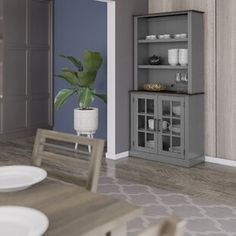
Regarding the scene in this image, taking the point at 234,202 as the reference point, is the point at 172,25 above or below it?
above

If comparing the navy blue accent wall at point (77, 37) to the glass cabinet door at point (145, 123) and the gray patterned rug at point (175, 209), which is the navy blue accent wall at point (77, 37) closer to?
the glass cabinet door at point (145, 123)

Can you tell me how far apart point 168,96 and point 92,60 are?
1.15 metres

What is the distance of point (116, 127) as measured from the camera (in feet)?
16.6

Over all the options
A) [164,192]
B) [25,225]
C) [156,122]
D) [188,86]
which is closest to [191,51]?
[188,86]

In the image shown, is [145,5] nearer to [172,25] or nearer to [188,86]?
[172,25]

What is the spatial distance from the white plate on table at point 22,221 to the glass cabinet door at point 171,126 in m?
3.59

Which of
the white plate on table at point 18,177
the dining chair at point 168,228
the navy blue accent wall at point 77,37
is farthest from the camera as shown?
the navy blue accent wall at point 77,37

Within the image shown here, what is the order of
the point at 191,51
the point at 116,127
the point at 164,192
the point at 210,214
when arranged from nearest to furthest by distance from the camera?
1. the point at 210,214
2. the point at 164,192
3. the point at 191,51
4. the point at 116,127

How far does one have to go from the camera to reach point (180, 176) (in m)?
4.32

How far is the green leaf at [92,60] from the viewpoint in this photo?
5.26m

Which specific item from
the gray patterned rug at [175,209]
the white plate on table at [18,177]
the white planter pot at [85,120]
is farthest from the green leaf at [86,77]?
the white plate on table at [18,177]

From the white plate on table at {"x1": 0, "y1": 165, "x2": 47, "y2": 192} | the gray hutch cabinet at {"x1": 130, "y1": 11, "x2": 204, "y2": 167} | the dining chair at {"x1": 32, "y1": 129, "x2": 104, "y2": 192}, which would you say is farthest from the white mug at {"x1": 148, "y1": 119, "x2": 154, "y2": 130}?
the white plate on table at {"x1": 0, "y1": 165, "x2": 47, "y2": 192}

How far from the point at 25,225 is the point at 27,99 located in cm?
552

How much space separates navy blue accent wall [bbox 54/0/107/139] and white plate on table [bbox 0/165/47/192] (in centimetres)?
425
